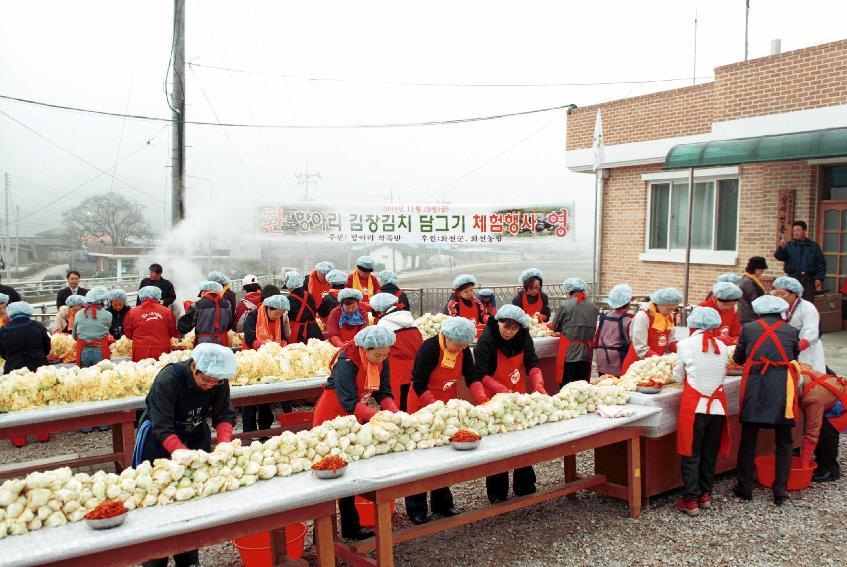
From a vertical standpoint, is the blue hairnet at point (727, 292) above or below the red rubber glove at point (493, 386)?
above

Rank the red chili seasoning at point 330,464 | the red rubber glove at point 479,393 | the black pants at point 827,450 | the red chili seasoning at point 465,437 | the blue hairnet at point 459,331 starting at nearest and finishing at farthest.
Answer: the red chili seasoning at point 330,464, the red chili seasoning at point 465,437, the blue hairnet at point 459,331, the red rubber glove at point 479,393, the black pants at point 827,450

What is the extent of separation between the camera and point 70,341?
923 centimetres

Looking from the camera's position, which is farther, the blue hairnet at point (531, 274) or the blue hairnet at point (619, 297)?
the blue hairnet at point (531, 274)

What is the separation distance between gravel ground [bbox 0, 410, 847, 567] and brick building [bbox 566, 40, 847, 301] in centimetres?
701

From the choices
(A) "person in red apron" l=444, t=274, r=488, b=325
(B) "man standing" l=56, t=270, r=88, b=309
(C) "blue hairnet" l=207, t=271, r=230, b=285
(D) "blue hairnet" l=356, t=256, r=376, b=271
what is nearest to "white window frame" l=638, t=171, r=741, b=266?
(A) "person in red apron" l=444, t=274, r=488, b=325

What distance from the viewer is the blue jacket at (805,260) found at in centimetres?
1087

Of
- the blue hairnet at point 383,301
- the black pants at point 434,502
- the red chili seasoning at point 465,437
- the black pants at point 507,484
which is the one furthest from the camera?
the blue hairnet at point 383,301

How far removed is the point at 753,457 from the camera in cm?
614

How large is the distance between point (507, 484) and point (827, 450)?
10.7 feet

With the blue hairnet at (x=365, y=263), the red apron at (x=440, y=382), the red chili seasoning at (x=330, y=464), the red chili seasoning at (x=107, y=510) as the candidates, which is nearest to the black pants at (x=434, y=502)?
the red apron at (x=440, y=382)

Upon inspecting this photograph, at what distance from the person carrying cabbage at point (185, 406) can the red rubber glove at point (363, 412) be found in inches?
33.9

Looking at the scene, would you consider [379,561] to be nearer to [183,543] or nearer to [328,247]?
[183,543]

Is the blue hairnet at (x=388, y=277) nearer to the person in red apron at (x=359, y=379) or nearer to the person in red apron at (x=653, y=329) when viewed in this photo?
the person in red apron at (x=653, y=329)

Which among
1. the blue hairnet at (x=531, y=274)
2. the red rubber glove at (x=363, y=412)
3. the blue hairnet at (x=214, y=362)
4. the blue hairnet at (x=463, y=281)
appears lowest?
the red rubber glove at (x=363, y=412)
